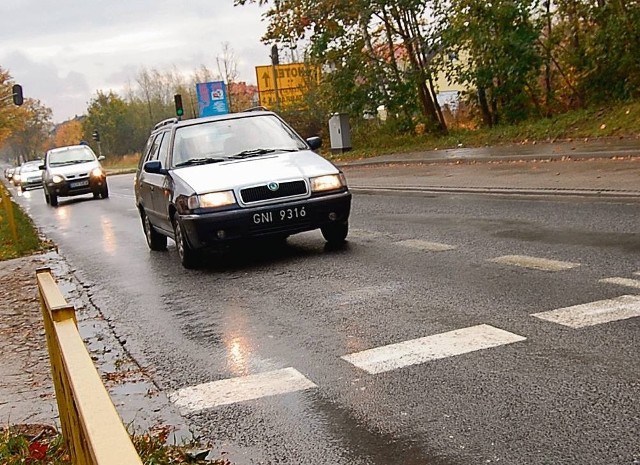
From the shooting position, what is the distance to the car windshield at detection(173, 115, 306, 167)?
10.8 metres

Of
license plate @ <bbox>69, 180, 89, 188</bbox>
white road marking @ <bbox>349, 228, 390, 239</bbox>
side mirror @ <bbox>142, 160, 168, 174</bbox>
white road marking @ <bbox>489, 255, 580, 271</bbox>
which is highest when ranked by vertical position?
side mirror @ <bbox>142, 160, 168, 174</bbox>

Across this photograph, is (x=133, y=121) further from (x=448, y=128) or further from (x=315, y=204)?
(x=315, y=204)

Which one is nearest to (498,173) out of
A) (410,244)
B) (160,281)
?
(410,244)

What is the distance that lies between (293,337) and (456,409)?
2.13 metres

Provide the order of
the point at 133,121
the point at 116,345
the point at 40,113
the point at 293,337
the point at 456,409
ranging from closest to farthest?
the point at 456,409 → the point at 293,337 → the point at 116,345 → the point at 133,121 → the point at 40,113

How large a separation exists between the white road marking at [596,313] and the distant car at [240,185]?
403cm

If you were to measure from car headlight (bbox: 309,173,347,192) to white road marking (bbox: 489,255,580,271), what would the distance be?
211cm

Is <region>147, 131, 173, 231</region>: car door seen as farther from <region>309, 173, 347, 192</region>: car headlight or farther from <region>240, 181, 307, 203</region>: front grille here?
<region>309, 173, 347, 192</region>: car headlight

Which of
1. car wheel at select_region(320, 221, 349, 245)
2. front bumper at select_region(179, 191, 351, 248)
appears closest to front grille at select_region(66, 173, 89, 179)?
car wheel at select_region(320, 221, 349, 245)

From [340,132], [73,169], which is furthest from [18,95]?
[340,132]

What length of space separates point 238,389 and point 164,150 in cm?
644

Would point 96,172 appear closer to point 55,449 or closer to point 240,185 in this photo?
point 240,185

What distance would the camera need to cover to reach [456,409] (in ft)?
15.2

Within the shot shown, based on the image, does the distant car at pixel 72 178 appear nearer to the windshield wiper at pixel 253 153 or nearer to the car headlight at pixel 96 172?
the car headlight at pixel 96 172
